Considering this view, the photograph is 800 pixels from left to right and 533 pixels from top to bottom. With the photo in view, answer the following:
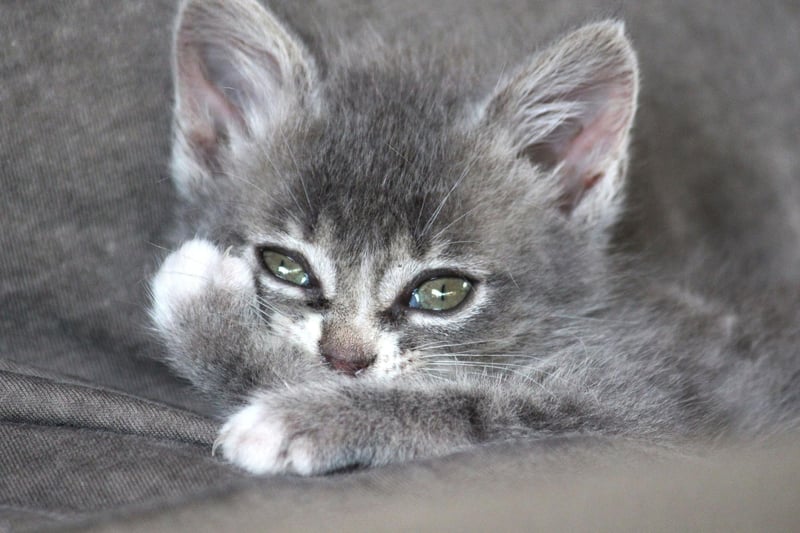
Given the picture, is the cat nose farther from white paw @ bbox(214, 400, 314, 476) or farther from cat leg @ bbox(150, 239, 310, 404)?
white paw @ bbox(214, 400, 314, 476)

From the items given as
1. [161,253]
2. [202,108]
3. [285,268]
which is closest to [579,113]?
[285,268]

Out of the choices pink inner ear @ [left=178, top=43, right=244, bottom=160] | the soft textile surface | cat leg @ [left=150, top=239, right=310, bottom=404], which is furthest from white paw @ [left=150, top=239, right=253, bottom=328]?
pink inner ear @ [left=178, top=43, right=244, bottom=160]

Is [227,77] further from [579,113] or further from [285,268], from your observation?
[579,113]

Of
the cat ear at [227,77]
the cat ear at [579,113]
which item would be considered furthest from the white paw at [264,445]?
A: the cat ear at [579,113]

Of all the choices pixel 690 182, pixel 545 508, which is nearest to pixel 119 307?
pixel 545 508

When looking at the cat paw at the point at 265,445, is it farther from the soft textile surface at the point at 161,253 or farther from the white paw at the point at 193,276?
the white paw at the point at 193,276
